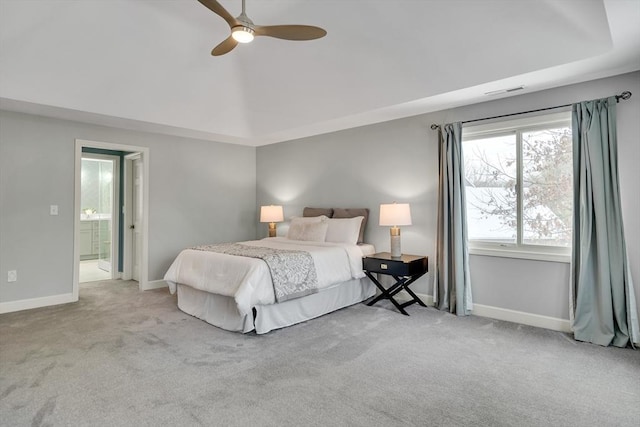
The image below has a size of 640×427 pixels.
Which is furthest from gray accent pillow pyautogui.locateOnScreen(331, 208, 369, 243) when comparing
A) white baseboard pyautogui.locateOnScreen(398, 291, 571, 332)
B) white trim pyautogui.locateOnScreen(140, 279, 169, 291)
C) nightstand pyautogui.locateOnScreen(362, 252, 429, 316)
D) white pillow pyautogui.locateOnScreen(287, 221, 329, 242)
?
white trim pyautogui.locateOnScreen(140, 279, 169, 291)

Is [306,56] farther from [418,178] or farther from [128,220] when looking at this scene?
[128,220]

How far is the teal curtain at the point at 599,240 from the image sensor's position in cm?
313

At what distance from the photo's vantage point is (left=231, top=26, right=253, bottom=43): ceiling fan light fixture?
2494mm

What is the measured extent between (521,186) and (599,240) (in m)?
0.90

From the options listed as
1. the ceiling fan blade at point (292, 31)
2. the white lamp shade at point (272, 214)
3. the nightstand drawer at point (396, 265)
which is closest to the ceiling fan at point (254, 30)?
the ceiling fan blade at point (292, 31)

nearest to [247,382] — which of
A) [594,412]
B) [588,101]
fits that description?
[594,412]

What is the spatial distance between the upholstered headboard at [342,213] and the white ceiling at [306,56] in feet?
4.03

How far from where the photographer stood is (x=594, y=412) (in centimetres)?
215

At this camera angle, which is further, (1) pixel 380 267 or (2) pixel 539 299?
(1) pixel 380 267

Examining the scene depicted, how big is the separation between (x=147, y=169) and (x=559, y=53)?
518 centimetres

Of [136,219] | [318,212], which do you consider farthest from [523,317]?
[136,219]

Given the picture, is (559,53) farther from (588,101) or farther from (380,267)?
(380,267)

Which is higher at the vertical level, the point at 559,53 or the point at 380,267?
the point at 559,53

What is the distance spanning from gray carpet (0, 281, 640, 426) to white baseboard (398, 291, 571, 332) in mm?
118
